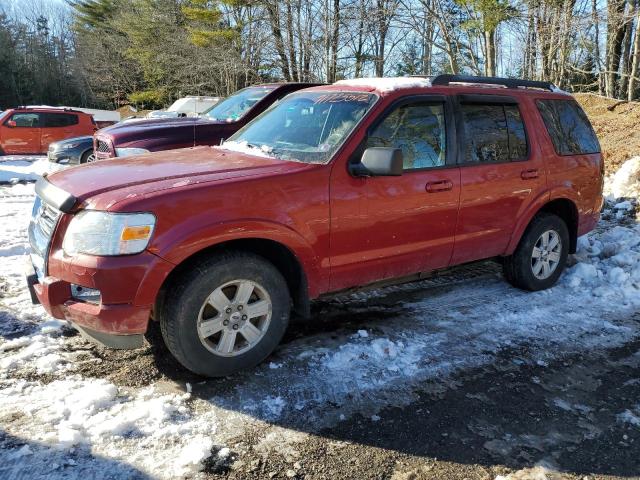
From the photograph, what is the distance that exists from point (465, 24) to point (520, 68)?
337 inches

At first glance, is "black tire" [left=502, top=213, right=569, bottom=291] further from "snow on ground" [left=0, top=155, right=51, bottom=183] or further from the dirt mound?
"snow on ground" [left=0, top=155, right=51, bottom=183]

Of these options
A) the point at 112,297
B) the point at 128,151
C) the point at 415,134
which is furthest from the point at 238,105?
the point at 112,297

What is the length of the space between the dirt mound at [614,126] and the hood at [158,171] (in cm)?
848

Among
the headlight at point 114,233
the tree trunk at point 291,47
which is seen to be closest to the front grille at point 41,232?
the headlight at point 114,233

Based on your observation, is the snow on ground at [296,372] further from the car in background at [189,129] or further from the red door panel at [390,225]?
the car in background at [189,129]

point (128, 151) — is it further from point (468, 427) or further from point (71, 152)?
point (468, 427)

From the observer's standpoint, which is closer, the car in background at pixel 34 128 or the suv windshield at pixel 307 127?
the suv windshield at pixel 307 127

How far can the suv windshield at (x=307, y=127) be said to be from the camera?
378 centimetres

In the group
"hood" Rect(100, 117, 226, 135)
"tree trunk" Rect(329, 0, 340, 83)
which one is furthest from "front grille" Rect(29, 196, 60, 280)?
"tree trunk" Rect(329, 0, 340, 83)

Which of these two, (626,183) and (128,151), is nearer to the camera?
(128,151)

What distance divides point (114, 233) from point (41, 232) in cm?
87

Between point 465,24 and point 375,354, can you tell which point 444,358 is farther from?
point 465,24

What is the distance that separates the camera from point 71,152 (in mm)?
11414

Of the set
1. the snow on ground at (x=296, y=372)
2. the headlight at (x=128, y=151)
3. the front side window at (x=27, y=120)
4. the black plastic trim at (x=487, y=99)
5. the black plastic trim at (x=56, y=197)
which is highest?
the front side window at (x=27, y=120)
